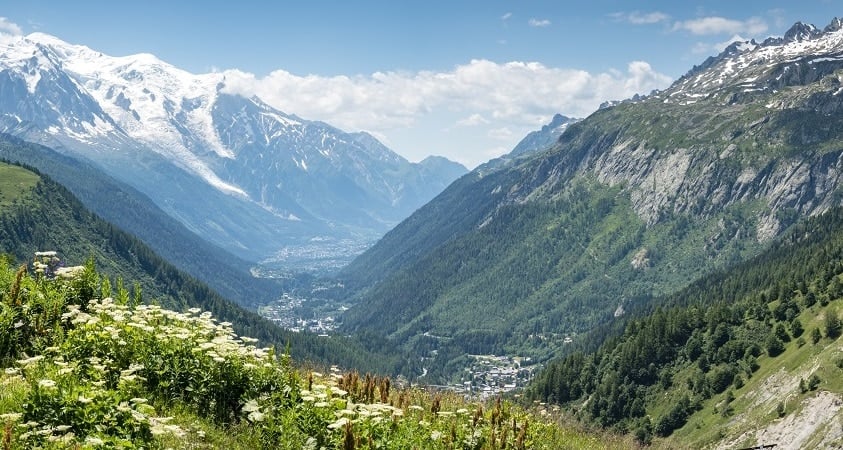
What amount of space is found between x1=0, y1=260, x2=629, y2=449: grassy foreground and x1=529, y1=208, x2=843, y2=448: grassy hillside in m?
107

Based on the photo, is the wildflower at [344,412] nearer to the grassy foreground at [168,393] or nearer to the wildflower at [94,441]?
the grassy foreground at [168,393]

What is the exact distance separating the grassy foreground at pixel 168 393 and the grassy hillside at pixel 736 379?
107m

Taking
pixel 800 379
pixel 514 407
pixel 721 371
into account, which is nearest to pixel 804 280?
pixel 721 371

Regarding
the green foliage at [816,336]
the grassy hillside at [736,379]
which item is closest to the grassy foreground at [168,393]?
the grassy hillside at [736,379]

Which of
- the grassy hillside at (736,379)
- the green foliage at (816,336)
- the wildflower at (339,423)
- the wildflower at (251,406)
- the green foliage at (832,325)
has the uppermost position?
the wildflower at (339,423)

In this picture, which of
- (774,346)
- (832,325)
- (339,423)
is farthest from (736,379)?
(339,423)

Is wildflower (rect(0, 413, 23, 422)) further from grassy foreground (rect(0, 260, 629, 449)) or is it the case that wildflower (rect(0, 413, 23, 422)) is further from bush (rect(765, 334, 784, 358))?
bush (rect(765, 334, 784, 358))

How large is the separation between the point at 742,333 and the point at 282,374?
191368 millimetres

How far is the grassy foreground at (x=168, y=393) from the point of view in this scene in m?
14.6

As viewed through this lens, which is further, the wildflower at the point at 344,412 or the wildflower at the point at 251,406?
the wildflower at the point at 251,406

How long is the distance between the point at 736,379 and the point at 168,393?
17157 centimetres

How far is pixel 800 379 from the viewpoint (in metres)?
135

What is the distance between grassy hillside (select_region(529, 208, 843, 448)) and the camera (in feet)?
412

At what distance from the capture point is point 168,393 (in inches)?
734
